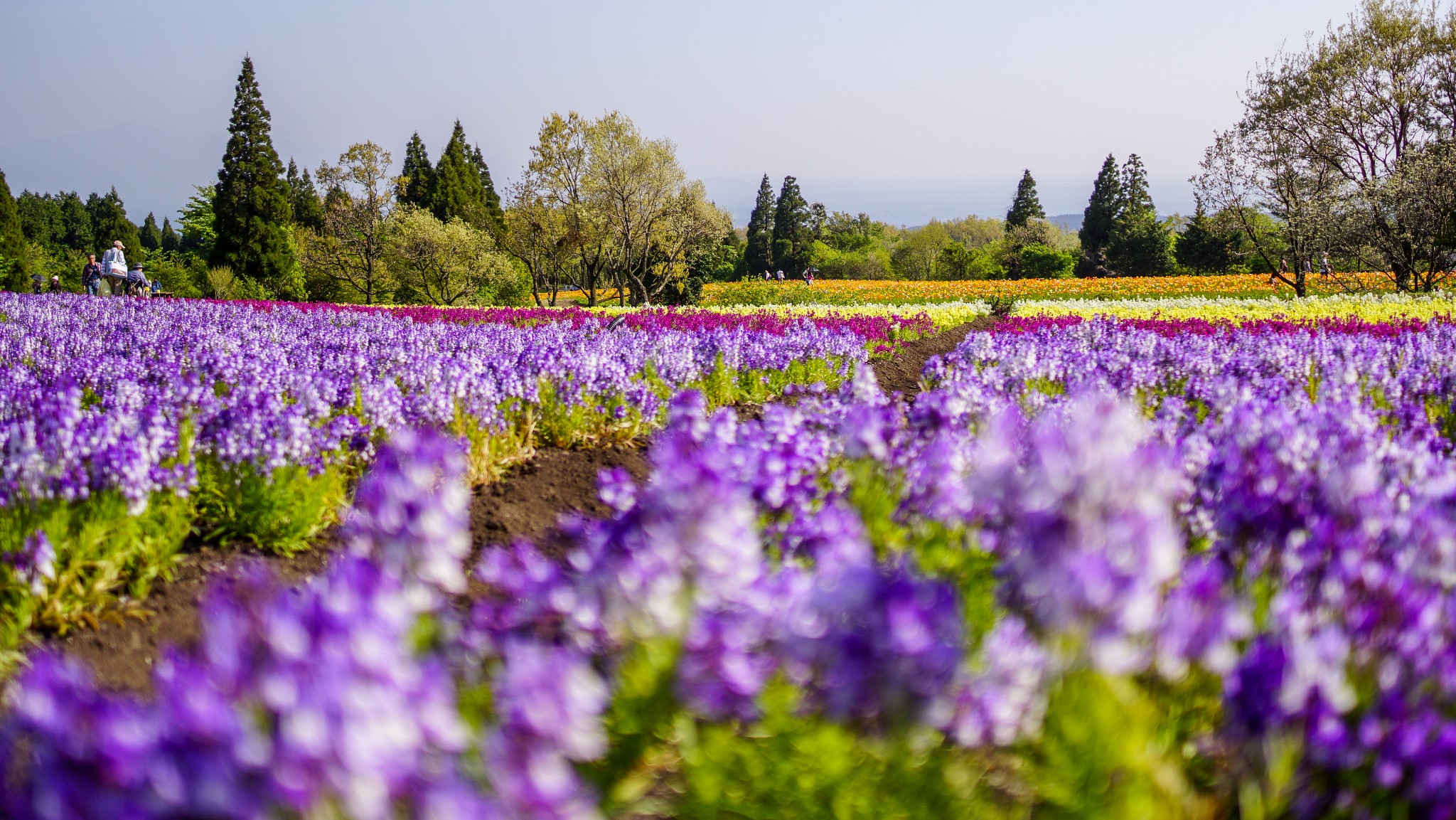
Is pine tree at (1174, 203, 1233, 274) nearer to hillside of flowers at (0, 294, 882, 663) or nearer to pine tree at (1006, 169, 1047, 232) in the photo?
pine tree at (1006, 169, 1047, 232)

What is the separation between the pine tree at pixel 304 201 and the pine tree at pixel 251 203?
34.9 feet

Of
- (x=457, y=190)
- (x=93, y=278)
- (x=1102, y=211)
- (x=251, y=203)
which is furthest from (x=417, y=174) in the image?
(x=1102, y=211)

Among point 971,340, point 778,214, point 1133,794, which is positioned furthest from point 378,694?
point 778,214

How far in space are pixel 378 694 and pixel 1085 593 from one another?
1.35 m

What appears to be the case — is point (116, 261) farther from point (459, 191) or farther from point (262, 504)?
point (459, 191)

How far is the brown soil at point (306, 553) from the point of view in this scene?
155 inches

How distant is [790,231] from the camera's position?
266ft

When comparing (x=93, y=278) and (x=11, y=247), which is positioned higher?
(x=11, y=247)

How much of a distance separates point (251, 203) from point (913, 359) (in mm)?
39798

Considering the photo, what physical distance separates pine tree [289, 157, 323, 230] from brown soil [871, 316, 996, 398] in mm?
48026

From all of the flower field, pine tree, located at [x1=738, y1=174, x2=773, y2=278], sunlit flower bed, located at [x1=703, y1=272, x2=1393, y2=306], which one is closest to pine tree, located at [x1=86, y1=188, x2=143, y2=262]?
→ pine tree, located at [x1=738, y1=174, x2=773, y2=278]

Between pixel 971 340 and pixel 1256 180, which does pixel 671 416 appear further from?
pixel 1256 180

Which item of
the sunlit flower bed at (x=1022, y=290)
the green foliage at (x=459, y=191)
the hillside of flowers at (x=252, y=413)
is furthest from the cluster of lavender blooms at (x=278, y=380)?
the green foliage at (x=459, y=191)

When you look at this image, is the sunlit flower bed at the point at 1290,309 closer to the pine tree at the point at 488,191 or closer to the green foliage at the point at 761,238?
the pine tree at the point at 488,191
